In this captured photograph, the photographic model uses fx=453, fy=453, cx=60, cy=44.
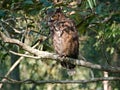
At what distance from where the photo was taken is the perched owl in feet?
9.82

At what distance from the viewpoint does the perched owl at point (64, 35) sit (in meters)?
2.99

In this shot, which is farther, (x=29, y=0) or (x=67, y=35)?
(x=67, y=35)

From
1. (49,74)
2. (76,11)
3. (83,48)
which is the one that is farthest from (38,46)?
(49,74)

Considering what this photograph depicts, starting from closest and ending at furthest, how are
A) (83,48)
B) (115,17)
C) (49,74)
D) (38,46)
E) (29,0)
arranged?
(29,0), (115,17), (38,46), (83,48), (49,74)

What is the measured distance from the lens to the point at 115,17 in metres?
3.04

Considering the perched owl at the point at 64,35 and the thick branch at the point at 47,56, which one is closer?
the thick branch at the point at 47,56

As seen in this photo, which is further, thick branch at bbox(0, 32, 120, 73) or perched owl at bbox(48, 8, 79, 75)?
perched owl at bbox(48, 8, 79, 75)

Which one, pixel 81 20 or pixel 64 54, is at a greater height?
pixel 81 20

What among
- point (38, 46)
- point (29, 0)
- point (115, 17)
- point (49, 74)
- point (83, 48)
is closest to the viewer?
point (29, 0)

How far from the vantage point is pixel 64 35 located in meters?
3.09

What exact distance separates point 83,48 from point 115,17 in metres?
7.16

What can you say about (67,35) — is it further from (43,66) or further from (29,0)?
(43,66)

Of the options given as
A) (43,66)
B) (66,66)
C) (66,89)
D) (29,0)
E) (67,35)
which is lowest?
(66,89)

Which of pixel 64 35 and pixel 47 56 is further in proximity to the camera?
pixel 64 35
